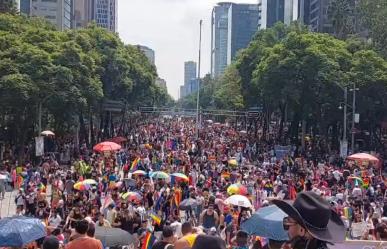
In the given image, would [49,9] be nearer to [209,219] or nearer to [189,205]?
[189,205]

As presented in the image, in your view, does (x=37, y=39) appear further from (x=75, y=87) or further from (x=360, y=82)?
(x=360, y=82)

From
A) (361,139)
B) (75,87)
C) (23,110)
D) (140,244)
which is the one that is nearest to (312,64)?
(361,139)

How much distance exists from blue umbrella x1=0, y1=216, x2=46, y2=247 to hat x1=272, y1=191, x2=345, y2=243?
6.86 m

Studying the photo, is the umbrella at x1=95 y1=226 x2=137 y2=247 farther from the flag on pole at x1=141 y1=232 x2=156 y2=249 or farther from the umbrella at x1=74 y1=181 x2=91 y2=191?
the umbrella at x1=74 y1=181 x2=91 y2=191

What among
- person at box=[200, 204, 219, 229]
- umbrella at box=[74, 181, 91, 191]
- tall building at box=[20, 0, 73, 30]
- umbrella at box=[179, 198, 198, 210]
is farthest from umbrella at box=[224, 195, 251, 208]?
tall building at box=[20, 0, 73, 30]

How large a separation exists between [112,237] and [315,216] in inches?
304

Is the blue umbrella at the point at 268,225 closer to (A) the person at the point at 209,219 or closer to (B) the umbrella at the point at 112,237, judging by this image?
(B) the umbrella at the point at 112,237

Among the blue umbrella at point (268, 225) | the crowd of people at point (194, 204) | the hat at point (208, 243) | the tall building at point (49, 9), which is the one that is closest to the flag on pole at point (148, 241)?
the crowd of people at point (194, 204)

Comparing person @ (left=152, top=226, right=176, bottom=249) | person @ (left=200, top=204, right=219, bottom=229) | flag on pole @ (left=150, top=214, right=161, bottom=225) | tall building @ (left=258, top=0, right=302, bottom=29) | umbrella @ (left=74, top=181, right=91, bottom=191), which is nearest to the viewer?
person @ (left=152, top=226, right=176, bottom=249)

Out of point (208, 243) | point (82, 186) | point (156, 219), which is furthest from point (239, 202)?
point (208, 243)

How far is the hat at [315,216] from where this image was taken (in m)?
3.67

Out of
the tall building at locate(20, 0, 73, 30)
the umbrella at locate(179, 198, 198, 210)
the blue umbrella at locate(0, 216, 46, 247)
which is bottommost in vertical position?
the umbrella at locate(179, 198, 198, 210)

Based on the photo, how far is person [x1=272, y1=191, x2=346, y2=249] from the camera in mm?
3670

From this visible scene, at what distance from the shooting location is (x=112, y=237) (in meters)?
11.0
